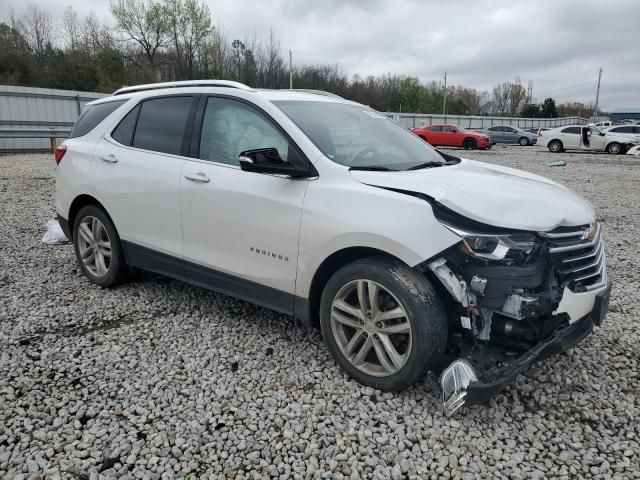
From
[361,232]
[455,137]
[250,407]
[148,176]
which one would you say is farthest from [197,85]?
[455,137]

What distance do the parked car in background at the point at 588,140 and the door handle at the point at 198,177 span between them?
2643 cm

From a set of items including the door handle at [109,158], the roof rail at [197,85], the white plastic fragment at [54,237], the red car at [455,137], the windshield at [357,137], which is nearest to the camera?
the windshield at [357,137]

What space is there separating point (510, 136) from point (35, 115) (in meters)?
28.2

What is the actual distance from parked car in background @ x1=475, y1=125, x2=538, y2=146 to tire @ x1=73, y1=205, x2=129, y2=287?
3198 cm

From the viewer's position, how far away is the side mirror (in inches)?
118

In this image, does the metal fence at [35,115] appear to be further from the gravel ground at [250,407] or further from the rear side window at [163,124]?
the gravel ground at [250,407]

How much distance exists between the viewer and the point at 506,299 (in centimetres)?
253

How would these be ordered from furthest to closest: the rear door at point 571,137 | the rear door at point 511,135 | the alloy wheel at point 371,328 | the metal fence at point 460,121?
1. the metal fence at point 460,121
2. the rear door at point 511,135
3. the rear door at point 571,137
4. the alloy wheel at point 371,328

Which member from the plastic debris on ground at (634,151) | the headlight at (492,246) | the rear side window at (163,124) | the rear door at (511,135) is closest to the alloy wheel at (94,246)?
the rear side window at (163,124)

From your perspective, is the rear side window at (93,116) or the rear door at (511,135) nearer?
the rear side window at (93,116)

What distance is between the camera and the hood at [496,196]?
257 cm

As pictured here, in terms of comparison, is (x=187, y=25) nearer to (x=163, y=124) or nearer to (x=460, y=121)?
(x=460, y=121)

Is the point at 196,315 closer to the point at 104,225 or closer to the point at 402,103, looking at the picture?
the point at 104,225

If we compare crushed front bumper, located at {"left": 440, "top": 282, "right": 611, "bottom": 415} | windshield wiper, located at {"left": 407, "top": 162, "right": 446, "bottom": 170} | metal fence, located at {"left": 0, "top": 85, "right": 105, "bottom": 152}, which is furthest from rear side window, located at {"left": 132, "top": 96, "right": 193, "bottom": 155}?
metal fence, located at {"left": 0, "top": 85, "right": 105, "bottom": 152}
